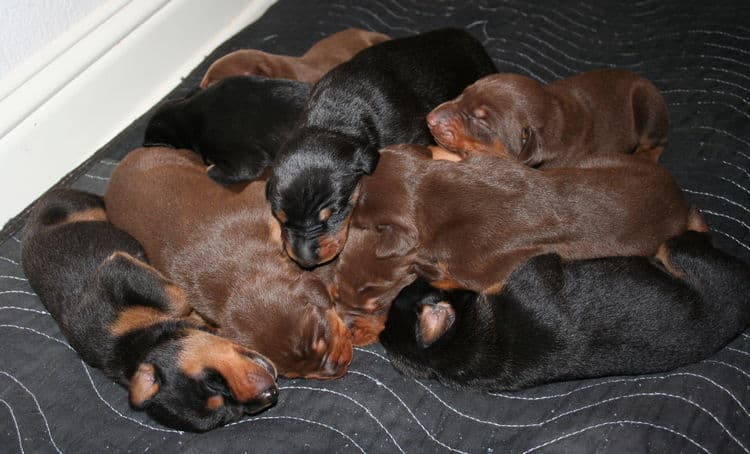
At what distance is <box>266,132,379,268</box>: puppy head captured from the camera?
263 centimetres

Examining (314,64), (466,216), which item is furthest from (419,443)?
(314,64)

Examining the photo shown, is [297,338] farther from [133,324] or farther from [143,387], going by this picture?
[133,324]

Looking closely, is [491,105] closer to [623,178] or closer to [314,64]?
[623,178]

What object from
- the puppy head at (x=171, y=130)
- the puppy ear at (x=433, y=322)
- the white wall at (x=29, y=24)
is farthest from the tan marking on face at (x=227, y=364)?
the white wall at (x=29, y=24)

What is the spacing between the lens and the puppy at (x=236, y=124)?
315 cm

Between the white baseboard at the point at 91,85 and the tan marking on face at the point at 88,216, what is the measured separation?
0.64m

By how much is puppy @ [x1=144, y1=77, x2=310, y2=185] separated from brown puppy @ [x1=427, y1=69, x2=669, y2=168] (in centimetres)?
62

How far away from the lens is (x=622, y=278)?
2.51 metres

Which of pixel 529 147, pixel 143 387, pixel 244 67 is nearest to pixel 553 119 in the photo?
pixel 529 147

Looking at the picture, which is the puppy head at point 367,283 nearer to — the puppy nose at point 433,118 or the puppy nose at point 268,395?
the puppy nose at point 268,395

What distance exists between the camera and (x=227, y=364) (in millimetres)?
2512

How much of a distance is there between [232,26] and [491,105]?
2.02 m

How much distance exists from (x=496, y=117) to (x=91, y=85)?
1.97 metres

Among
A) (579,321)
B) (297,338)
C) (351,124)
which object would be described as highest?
(351,124)
